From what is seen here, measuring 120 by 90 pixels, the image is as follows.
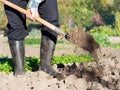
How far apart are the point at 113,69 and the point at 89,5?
3331 centimetres

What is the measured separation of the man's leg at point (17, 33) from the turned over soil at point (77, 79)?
0.20 metres

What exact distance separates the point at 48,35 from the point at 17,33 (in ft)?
1.67

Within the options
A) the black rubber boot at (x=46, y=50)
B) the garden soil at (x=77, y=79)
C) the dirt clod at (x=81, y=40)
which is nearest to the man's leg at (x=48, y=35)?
the black rubber boot at (x=46, y=50)

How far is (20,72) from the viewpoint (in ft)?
21.8

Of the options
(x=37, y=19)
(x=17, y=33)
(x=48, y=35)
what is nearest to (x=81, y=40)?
(x=48, y=35)

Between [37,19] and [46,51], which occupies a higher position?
[37,19]

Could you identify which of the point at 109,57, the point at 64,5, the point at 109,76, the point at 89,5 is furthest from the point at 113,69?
the point at 64,5

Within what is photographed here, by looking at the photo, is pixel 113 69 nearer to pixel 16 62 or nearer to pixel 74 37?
pixel 74 37

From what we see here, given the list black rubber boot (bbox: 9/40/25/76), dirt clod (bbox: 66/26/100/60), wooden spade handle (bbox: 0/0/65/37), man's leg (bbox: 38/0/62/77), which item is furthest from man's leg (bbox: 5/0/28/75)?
dirt clod (bbox: 66/26/100/60)

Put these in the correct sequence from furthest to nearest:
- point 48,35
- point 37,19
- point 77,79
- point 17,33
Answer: point 48,35 < point 17,33 < point 37,19 < point 77,79

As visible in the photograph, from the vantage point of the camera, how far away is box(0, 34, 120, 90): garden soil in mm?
5629

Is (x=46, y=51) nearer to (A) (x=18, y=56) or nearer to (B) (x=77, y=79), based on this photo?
(A) (x=18, y=56)

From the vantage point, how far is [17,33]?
21.6 ft

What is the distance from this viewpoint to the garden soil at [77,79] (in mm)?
5629
